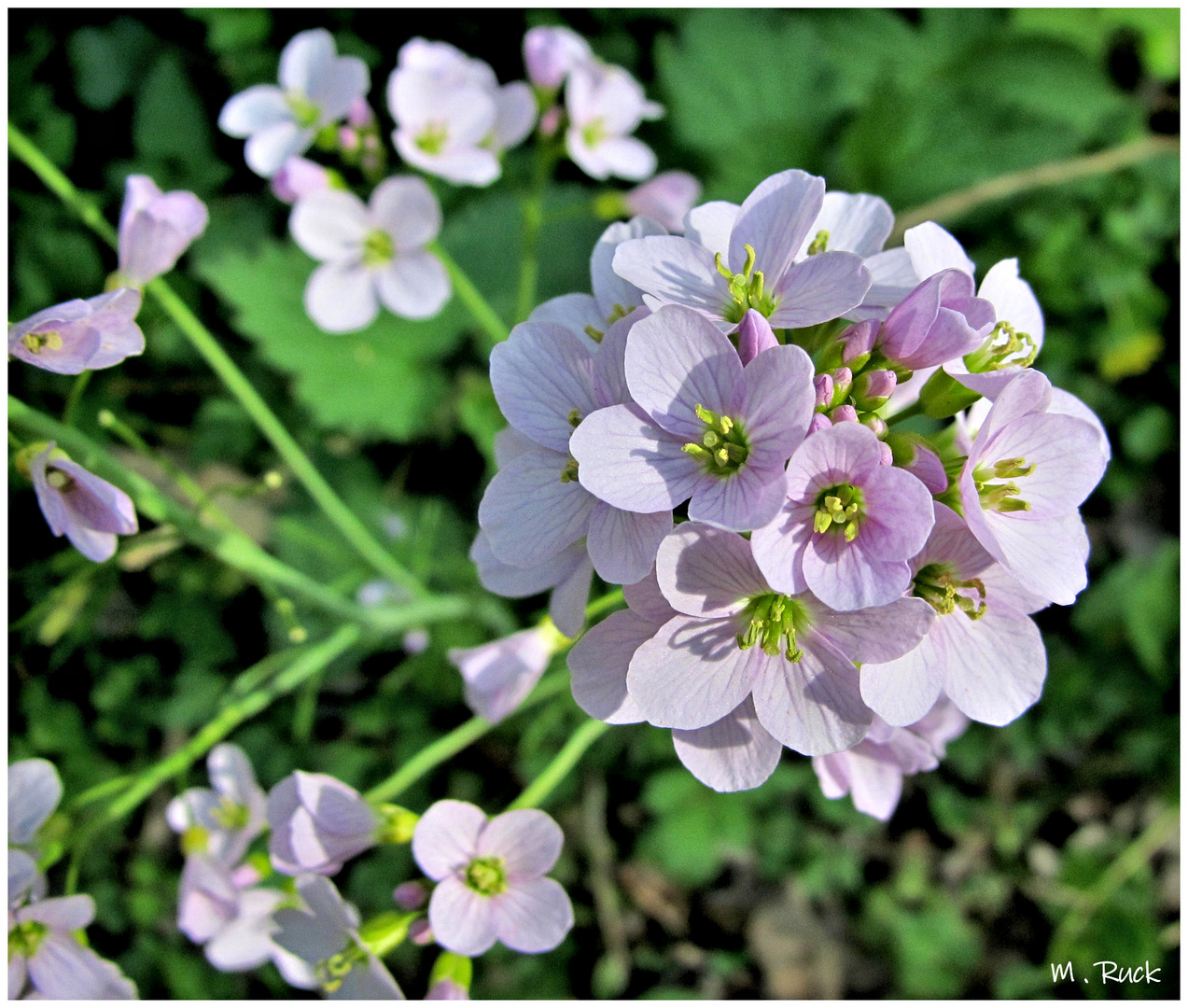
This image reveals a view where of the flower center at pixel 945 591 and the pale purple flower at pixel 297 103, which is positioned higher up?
the pale purple flower at pixel 297 103

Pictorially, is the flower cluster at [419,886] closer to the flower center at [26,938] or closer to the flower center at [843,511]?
the flower center at [26,938]

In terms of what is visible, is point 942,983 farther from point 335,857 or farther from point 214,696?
point 214,696

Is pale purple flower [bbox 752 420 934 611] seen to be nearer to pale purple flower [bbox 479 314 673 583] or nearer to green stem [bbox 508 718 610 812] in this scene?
pale purple flower [bbox 479 314 673 583]

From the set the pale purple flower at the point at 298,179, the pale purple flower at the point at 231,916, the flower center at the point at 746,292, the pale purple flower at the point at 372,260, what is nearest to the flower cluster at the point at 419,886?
the pale purple flower at the point at 231,916

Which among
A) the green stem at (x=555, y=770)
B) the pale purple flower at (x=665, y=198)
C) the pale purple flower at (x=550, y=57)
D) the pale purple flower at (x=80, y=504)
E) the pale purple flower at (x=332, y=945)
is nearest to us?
the pale purple flower at (x=80, y=504)

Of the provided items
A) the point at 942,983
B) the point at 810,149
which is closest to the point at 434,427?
the point at 810,149

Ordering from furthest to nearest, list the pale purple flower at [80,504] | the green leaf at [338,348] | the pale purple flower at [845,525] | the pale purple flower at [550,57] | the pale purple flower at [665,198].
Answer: the green leaf at [338,348]
the pale purple flower at [665,198]
the pale purple flower at [550,57]
the pale purple flower at [80,504]
the pale purple flower at [845,525]
